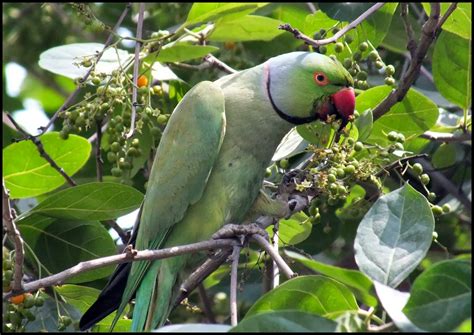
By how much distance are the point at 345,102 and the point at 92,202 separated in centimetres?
84

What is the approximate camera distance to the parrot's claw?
2.41 meters

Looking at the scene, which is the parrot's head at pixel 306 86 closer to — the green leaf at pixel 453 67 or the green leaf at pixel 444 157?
the green leaf at pixel 453 67

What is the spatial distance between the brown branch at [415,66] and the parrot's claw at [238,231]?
0.57 meters

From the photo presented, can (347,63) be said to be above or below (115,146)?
above

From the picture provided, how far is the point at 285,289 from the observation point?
5.80 feet

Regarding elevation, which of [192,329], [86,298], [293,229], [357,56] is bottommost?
[86,298]

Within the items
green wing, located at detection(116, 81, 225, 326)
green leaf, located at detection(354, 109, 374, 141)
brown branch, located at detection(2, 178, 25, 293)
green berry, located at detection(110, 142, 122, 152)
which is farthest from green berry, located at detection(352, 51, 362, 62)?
brown branch, located at detection(2, 178, 25, 293)

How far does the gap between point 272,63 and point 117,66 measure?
1.74 ft

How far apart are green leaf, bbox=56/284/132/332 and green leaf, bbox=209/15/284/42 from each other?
98 cm

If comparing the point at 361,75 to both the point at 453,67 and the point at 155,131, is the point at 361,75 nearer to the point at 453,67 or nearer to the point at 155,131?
the point at 453,67

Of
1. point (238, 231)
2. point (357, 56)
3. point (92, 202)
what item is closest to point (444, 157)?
point (357, 56)

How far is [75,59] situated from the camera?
9.48 ft

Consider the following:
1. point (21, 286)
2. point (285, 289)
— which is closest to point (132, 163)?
point (21, 286)

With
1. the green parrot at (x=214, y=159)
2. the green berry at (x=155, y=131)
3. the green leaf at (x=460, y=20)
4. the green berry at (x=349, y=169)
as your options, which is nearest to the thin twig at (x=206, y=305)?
the green parrot at (x=214, y=159)
